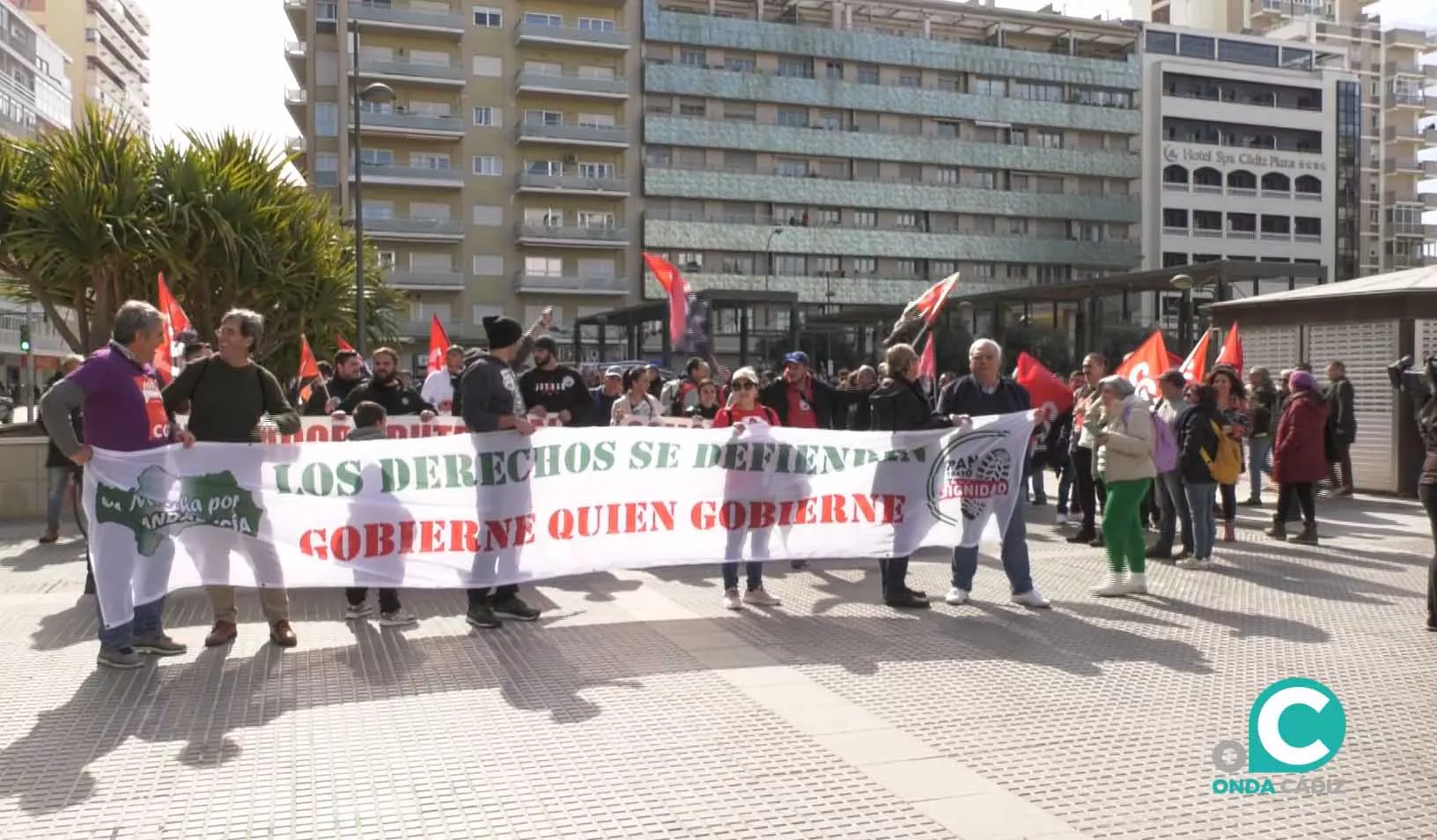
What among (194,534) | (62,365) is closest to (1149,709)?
(194,534)

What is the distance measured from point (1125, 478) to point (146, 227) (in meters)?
14.8

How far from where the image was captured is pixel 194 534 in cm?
689

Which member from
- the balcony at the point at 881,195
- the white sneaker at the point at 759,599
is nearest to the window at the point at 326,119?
the balcony at the point at 881,195

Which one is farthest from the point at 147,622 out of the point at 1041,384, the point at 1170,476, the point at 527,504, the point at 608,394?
the point at 1041,384

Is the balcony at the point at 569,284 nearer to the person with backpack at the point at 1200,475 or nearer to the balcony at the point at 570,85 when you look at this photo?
the balcony at the point at 570,85

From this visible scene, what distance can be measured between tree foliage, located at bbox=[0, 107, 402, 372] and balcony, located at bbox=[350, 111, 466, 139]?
48.5 m

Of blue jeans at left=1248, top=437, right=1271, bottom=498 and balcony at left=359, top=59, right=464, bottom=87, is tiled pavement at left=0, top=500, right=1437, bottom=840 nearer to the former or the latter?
blue jeans at left=1248, top=437, right=1271, bottom=498

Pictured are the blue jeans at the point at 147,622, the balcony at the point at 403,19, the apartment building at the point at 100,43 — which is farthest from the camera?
the apartment building at the point at 100,43

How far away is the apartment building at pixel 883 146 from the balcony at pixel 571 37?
230 centimetres

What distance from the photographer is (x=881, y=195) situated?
78250 mm

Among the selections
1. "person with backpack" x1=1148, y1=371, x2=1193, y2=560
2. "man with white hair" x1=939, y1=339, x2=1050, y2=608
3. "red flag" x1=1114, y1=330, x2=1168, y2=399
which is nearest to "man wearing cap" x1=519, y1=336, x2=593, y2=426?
"man with white hair" x1=939, y1=339, x2=1050, y2=608

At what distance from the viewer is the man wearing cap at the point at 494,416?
7578 mm

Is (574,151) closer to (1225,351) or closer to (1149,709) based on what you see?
(1225,351)

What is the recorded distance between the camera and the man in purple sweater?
644cm
